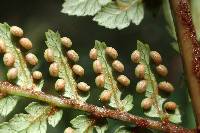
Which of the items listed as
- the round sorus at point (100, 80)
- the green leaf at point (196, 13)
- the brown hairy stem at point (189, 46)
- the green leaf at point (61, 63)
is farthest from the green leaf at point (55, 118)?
the green leaf at point (196, 13)

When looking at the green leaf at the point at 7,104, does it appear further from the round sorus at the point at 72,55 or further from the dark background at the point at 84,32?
the dark background at the point at 84,32

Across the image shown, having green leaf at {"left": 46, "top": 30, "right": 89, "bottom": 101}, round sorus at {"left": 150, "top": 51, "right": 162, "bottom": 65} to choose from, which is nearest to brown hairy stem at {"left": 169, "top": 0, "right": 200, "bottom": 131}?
round sorus at {"left": 150, "top": 51, "right": 162, "bottom": 65}

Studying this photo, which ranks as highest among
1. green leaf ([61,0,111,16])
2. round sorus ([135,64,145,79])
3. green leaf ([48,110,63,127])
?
green leaf ([61,0,111,16])

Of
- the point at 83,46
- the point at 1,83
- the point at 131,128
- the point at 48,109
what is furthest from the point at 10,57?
the point at 83,46

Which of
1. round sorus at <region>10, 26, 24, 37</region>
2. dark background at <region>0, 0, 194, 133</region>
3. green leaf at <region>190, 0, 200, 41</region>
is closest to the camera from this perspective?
round sorus at <region>10, 26, 24, 37</region>

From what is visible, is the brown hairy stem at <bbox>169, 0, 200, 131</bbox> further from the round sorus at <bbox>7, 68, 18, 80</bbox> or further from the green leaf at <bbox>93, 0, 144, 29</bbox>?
the round sorus at <bbox>7, 68, 18, 80</bbox>

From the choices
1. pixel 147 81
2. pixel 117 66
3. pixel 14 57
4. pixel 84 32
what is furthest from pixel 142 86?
pixel 84 32
